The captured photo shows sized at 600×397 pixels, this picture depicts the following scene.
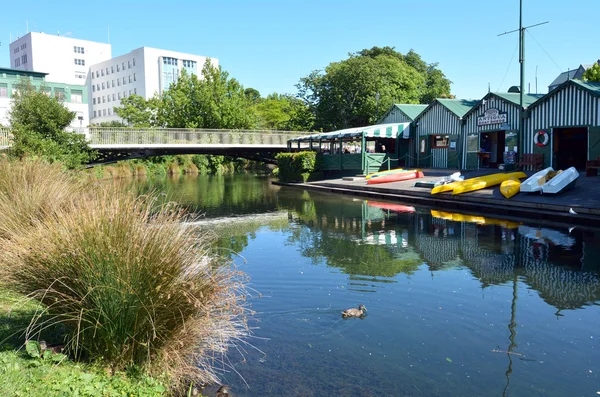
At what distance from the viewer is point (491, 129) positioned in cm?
2395

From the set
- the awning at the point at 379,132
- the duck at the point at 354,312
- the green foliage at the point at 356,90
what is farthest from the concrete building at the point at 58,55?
the duck at the point at 354,312

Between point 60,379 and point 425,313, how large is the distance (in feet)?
14.0

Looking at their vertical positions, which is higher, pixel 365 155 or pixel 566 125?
pixel 566 125

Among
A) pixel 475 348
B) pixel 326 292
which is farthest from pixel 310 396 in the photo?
pixel 326 292

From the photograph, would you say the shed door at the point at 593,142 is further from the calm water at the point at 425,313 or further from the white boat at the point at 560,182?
the calm water at the point at 425,313

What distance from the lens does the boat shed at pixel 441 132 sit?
26406 mm

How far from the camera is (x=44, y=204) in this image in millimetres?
7094

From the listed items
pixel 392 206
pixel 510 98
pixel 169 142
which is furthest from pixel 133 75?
pixel 392 206

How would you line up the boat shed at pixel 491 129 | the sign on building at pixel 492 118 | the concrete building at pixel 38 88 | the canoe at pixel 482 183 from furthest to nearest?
1. the concrete building at pixel 38 88
2. the sign on building at pixel 492 118
3. the boat shed at pixel 491 129
4. the canoe at pixel 482 183

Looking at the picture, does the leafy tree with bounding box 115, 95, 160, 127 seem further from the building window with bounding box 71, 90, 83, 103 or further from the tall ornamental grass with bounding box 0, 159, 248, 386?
the tall ornamental grass with bounding box 0, 159, 248, 386

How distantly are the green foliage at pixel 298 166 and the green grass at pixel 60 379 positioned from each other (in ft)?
86.4

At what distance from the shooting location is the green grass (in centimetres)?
333

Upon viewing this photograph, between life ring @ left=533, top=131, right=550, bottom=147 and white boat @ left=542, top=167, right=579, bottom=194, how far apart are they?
5.33m

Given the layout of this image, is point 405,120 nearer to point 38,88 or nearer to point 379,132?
point 379,132
